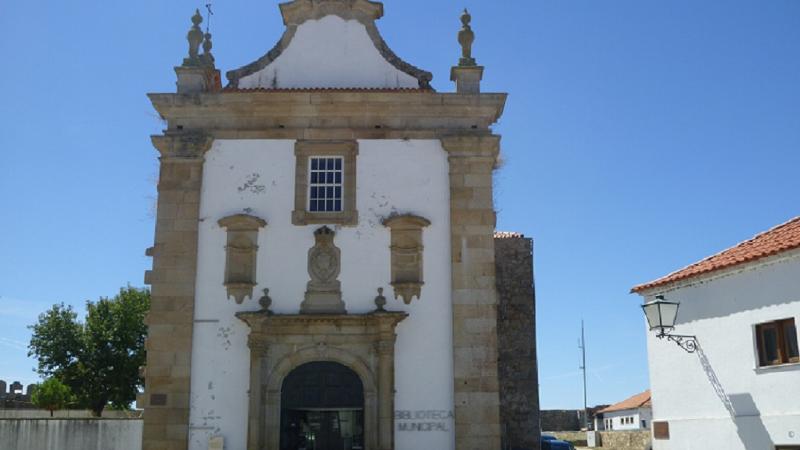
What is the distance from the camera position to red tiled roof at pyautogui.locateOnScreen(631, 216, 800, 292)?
11680 millimetres

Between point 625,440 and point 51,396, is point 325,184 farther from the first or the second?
point 625,440

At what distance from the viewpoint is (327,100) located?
15.5m

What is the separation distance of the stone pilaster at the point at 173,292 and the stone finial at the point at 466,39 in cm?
519

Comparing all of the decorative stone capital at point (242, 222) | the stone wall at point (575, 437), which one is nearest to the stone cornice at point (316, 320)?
the decorative stone capital at point (242, 222)

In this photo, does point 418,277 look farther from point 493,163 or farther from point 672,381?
point 672,381

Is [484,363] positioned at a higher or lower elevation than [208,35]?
lower

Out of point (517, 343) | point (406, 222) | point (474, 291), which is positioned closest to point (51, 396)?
point (517, 343)

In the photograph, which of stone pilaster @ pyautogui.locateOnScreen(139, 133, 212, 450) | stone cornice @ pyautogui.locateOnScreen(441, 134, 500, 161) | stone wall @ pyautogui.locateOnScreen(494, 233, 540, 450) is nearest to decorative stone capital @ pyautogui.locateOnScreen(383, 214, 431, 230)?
stone cornice @ pyautogui.locateOnScreen(441, 134, 500, 161)

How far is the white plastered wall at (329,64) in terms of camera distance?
16062 millimetres

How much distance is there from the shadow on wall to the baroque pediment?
7.74 m

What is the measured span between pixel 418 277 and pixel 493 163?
9.31 ft

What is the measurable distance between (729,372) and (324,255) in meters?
6.91

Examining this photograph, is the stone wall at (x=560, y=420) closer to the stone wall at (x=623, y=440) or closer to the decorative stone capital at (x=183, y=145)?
the stone wall at (x=623, y=440)

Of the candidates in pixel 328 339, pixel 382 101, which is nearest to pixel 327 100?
pixel 382 101
